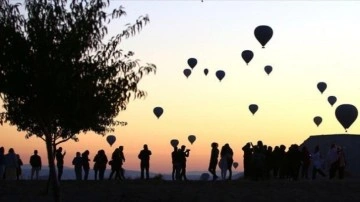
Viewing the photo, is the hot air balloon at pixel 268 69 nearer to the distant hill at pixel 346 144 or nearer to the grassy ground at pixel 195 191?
the distant hill at pixel 346 144

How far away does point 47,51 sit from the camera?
2642 cm

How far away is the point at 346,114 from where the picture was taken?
66125mm

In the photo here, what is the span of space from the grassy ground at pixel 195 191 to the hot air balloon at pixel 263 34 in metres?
25.3

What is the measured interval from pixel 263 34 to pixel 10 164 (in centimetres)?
2497

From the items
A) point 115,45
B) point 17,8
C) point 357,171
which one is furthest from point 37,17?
point 357,171

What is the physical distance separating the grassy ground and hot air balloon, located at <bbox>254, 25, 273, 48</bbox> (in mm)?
25327

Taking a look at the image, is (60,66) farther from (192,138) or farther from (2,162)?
(192,138)

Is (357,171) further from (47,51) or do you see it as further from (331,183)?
(47,51)

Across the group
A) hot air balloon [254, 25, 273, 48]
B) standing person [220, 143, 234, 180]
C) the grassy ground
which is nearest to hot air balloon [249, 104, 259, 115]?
hot air balloon [254, 25, 273, 48]

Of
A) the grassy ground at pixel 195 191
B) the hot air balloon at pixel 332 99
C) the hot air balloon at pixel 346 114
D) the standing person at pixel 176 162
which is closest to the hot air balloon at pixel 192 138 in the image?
the hot air balloon at pixel 332 99

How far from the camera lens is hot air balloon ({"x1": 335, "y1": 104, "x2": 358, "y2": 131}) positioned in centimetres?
6581

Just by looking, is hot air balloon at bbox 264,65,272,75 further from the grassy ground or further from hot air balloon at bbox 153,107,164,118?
the grassy ground

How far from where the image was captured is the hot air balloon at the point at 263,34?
60.6 meters

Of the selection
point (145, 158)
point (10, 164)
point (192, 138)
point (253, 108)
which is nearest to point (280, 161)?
point (145, 158)
